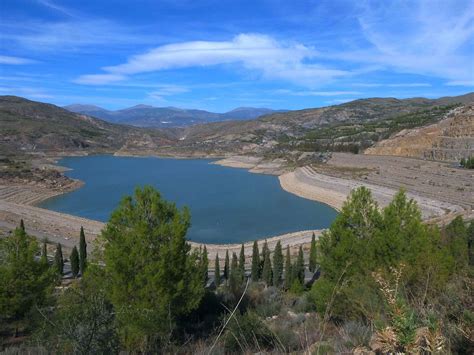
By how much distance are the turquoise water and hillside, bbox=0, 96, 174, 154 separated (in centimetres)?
3679

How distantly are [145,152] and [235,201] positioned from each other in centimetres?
7953

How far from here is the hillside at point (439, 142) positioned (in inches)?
2309

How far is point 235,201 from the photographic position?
4975cm

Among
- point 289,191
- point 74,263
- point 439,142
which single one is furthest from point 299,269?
point 439,142

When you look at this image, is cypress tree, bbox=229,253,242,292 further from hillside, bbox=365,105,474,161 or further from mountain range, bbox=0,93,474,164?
mountain range, bbox=0,93,474,164

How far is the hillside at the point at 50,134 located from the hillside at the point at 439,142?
8238 centimetres

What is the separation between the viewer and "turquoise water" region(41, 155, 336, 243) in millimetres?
36875

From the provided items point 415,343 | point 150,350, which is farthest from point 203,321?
point 415,343

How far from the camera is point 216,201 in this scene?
49.6 meters

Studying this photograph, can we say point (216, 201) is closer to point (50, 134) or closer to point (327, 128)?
point (327, 128)

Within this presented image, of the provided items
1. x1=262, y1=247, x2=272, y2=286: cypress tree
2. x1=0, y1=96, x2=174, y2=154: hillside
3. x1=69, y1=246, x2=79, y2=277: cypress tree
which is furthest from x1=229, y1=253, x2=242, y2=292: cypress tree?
x1=0, y1=96, x2=174, y2=154: hillside

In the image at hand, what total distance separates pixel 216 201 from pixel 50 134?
9017 cm

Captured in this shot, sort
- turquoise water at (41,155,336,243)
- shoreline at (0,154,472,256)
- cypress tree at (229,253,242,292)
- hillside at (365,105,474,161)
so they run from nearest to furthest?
1. cypress tree at (229,253,242,292)
2. shoreline at (0,154,472,256)
3. turquoise water at (41,155,336,243)
4. hillside at (365,105,474,161)

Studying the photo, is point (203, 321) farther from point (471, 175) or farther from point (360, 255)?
point (471, 175)
